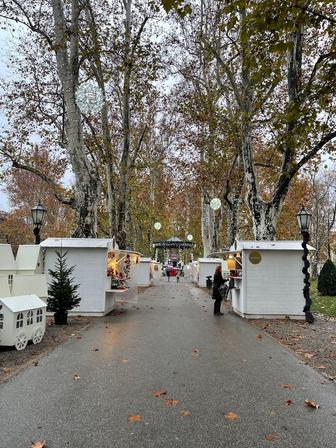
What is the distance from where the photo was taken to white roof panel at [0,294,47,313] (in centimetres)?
812

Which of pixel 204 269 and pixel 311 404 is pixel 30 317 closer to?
pixel 311 404

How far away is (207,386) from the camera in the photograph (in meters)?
5.89

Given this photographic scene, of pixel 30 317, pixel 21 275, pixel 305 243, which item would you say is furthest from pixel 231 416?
pixel 305 243

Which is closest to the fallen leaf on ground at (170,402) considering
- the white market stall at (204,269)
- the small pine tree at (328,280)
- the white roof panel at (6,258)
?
the white roof panel at (6,258)

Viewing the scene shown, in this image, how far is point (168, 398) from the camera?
5.32 meters

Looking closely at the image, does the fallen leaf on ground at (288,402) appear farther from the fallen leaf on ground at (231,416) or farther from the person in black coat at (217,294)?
the person in black coat at (217,294)

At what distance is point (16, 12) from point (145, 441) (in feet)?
59.5

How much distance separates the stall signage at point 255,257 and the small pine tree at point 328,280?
1040cm

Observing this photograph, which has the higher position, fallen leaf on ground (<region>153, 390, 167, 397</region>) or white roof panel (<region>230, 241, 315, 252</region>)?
white roof panel (<region>230, 241, 315, 252</region>)

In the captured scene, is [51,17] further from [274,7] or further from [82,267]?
[274,7]

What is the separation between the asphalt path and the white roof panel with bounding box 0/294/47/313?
1.13 meters

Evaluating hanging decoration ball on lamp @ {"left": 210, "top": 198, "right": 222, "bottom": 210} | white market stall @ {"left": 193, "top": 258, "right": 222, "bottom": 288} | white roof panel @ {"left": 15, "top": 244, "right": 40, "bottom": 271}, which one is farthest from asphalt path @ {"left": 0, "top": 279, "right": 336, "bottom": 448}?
white market stall @ {"left": 193, "top": 258, "right": 222, "bottom": 288}

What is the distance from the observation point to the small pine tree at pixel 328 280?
23.0 meters

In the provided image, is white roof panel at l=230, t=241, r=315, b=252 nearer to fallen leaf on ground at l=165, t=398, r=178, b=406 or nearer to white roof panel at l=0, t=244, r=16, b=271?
white roof panel at l=0, t=244, r=16, b=271
